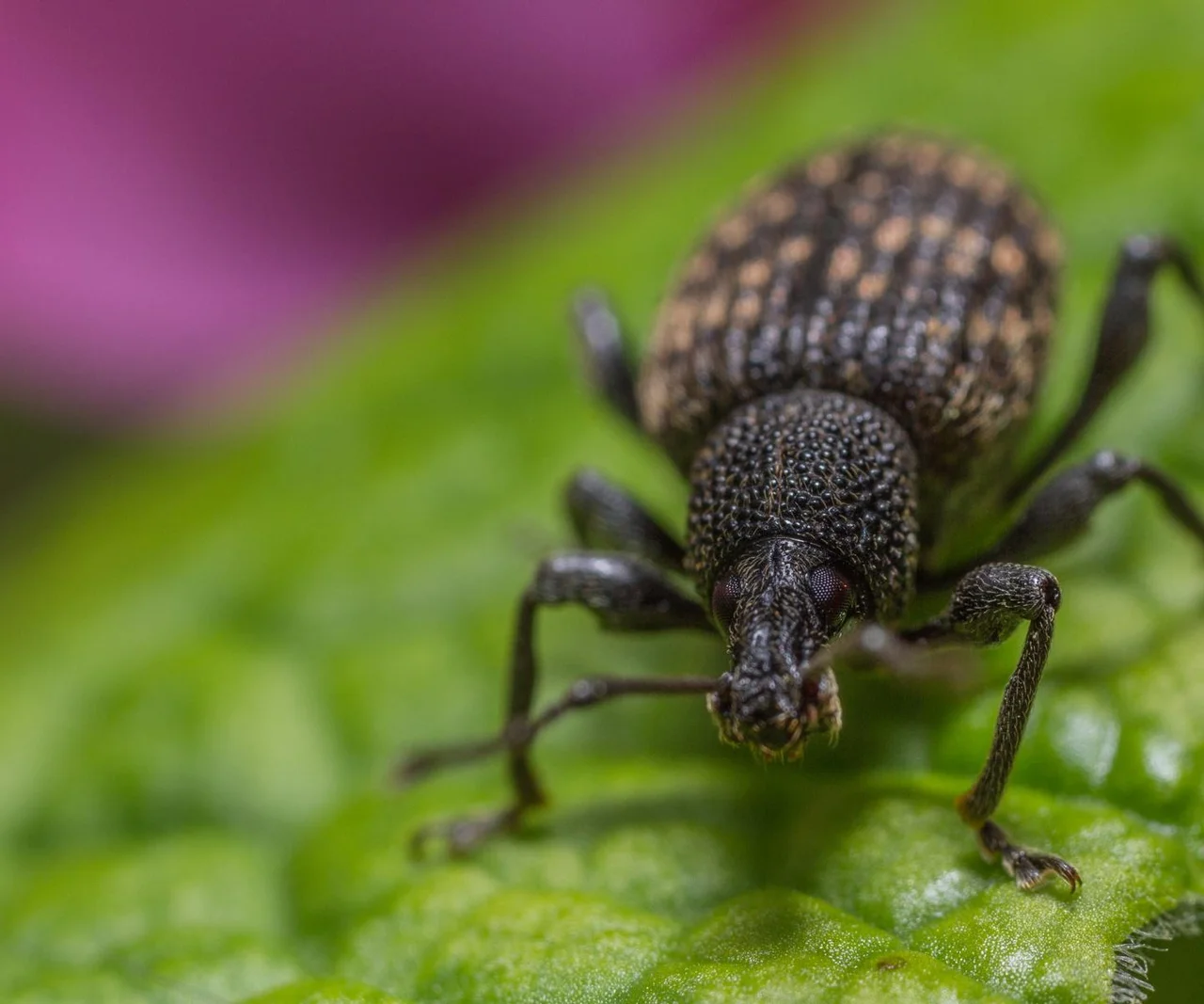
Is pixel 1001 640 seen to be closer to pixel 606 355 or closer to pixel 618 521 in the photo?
pixel 618 521

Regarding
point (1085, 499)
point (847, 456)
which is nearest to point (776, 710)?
point (847, 456)

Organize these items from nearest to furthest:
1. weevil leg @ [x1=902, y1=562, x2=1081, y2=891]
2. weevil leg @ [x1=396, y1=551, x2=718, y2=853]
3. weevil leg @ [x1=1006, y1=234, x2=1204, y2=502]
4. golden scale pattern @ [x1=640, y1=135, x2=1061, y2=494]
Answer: weevil leg @ [x1=902, y1=562, x2=1081, y2=891] < weevil leg @ [x1=396, y1=551, x2=718, y2=853] < golden scale pattern @ [x1=640, y1=135, x2=1061, y2=494] < weevil leg @ [x1=1006, y1=234, x2=1204, y2=502]

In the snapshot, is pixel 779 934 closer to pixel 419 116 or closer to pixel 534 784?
pixel 534 784

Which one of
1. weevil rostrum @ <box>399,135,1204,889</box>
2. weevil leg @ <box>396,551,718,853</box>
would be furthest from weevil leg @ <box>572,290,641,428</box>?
weevil leg @ <box>396,551,718,853</box>

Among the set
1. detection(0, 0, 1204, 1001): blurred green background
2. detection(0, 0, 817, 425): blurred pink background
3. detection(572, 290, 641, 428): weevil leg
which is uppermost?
detection(0, 0, 817, 425): blurred pink background

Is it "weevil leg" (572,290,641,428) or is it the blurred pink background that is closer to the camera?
"weevil leg" (572,290,641,428)

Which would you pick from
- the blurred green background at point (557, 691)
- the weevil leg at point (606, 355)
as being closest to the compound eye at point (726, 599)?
the blurred green background at point (557, 691)

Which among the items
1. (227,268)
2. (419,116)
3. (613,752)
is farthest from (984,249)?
(227,268)

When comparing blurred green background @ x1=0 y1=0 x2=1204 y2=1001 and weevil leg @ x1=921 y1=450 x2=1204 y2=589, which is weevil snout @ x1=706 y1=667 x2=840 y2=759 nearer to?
blurred green background @ x1=0 y1=0 x2=1204 y2=1001
